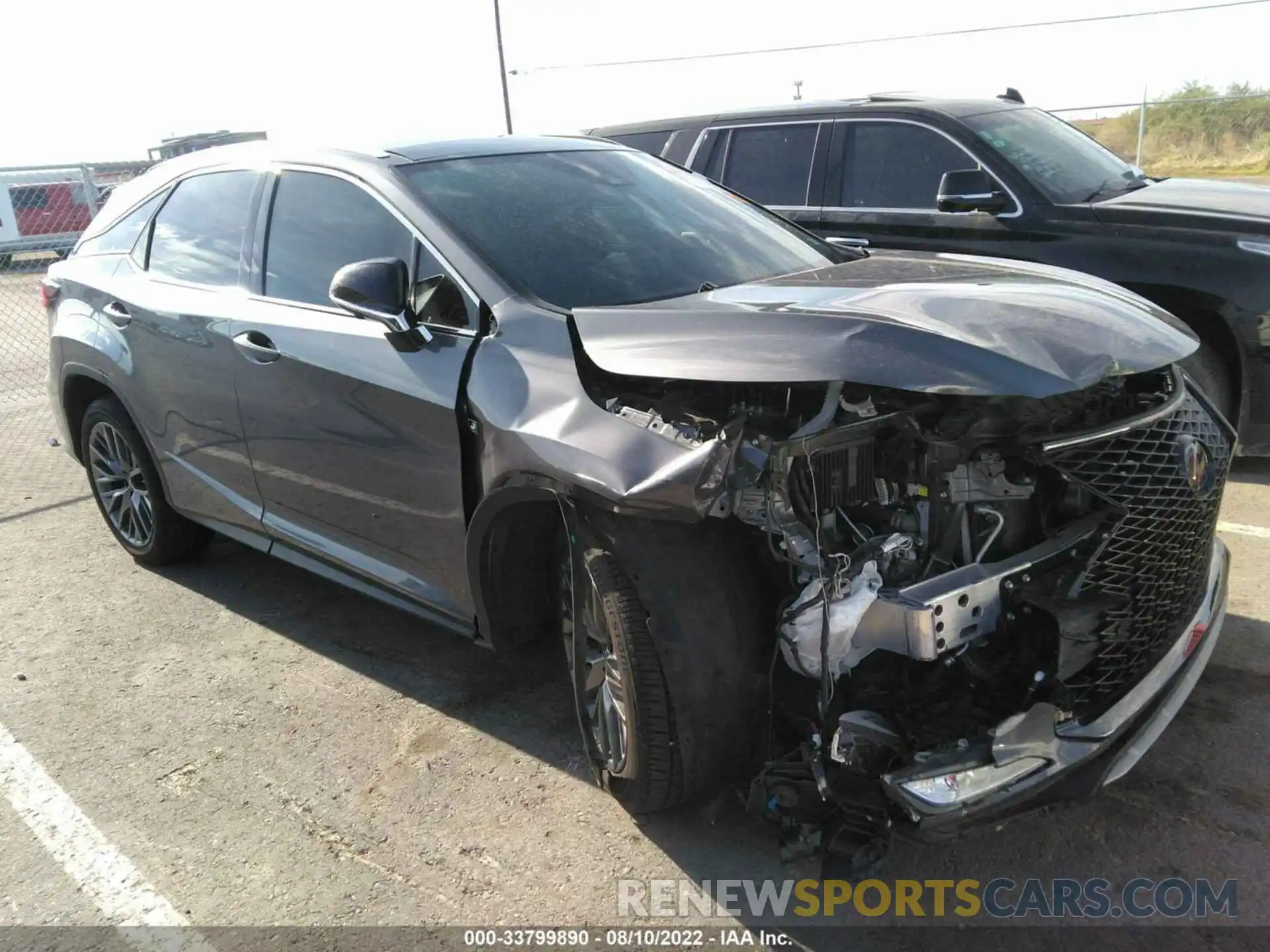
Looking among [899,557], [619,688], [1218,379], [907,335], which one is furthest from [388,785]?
[1218,379]

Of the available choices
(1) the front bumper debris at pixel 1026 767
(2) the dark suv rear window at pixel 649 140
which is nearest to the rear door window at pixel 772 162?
(2) the dark suv rear window at pixel 649 140

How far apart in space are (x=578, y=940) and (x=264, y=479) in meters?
2.21

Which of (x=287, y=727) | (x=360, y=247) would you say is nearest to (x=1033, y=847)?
(x=287, y=727)

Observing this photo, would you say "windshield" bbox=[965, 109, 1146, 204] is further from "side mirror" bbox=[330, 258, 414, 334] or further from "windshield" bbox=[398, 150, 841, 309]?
"side mirror" bbox=[330, 258, 414, 334]

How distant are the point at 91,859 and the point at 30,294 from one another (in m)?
17.2

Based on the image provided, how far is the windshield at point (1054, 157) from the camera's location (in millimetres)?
5801

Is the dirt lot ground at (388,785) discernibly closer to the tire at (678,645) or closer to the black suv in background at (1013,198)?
the tire at (678,645)

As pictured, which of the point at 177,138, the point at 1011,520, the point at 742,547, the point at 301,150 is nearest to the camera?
the point at 1011,520

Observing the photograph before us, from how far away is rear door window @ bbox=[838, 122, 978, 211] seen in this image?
6.06 m

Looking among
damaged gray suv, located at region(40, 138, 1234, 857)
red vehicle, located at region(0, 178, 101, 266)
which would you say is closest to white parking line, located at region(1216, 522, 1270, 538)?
damaged gray suv, located at region(40, 138, 1234, 857)

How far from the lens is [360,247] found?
11.6ft

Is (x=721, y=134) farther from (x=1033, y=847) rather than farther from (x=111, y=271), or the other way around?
(x=1033, y=847)

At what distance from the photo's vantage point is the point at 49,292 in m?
5.13

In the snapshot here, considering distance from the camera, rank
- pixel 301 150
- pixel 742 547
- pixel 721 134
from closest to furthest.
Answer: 1. pixel 742 547
2. pixel 301 150
3. pixel 721 134
